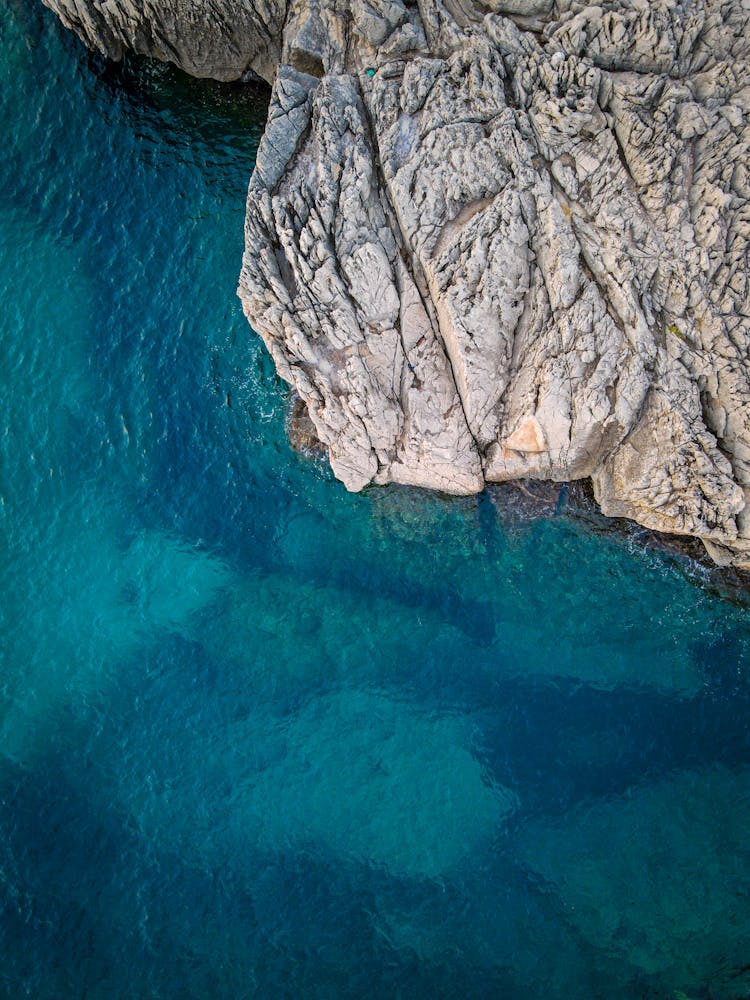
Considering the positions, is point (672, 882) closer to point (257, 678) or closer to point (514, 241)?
point (257, 678)

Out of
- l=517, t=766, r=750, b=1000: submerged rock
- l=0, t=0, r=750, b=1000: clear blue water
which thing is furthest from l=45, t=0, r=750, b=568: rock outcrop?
l=517, t=766, r=750, b=1000: submerged rock

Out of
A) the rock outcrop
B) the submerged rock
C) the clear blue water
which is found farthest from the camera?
the clear blue water

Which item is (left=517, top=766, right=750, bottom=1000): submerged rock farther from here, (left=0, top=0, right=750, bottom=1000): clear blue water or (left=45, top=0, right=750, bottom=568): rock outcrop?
(left=45, top=0, right=750, bottom=568): rock outcrop

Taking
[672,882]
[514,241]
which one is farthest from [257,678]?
[514,241]

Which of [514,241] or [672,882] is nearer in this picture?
[514,241]

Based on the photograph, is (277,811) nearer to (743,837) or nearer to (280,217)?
(743,837)

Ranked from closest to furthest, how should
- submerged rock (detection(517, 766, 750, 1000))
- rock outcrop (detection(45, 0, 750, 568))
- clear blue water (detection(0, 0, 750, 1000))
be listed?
rock outcrop (detection(45, 0, 750, 568)), submerged rock (detection(517, 766, 750, 1000)), clear blue water (detection(0, 0, 750, 1000))

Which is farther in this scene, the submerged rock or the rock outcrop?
the submerged rock
